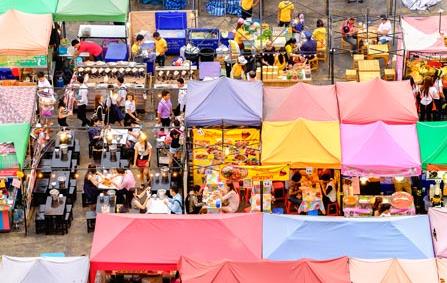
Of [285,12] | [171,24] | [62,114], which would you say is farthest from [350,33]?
[62,114]

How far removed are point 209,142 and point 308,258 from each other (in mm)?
5417

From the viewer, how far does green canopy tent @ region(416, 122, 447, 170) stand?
87.1 feet

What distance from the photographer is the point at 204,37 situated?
34062mm

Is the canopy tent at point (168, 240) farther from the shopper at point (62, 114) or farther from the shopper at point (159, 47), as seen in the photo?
the shopper at point (159, 47)

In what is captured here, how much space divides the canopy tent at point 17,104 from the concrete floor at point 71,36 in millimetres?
2246

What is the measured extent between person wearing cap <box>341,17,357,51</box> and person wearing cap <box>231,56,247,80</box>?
154 inches

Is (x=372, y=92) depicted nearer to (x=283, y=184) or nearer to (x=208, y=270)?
(x=283, y=184)

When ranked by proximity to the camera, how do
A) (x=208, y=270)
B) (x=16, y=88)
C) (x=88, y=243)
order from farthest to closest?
(x=16, y=88), (x=88, y=243), (x=208, y=270)

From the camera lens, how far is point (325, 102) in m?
28.3

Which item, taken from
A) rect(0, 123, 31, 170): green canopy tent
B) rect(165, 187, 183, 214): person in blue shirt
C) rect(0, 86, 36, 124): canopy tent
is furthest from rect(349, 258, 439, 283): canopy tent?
rect(0, 86, 36, 124): canopy tent

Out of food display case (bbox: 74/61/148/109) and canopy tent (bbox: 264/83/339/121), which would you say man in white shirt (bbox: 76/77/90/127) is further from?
canopy tent (bbox: 264/83/339/121)

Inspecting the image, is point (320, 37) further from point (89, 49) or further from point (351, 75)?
point (89, 49)

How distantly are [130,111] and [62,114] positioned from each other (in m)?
1.88

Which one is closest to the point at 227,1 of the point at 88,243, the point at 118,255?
the point at 88,243
